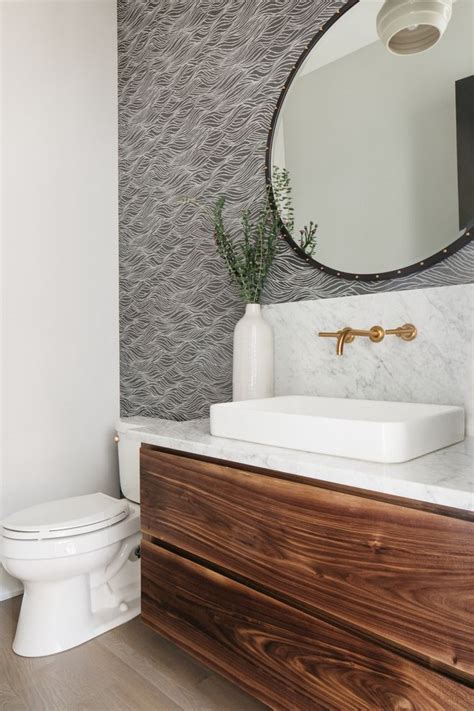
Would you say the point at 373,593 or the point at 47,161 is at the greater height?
the point at 47,161

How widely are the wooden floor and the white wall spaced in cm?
72

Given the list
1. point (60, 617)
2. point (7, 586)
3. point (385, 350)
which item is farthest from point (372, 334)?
point (7, 586)

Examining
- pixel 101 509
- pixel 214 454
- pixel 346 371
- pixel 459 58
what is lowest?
pixel 101 509

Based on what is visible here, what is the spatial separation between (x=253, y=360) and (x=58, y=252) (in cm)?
116

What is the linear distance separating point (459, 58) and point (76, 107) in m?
1.76

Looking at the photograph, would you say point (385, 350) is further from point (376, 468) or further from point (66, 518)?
point (66, 518)

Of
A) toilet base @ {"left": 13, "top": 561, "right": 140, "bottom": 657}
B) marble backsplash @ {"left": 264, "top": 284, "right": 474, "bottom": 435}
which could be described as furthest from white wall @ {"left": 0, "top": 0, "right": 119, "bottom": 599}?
marble backsplash @ {"left": 264, "top": 284, "right": 474, "bottom": 435}

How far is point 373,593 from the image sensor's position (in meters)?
1.01

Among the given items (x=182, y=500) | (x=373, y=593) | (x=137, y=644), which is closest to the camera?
(x=373, y=593)

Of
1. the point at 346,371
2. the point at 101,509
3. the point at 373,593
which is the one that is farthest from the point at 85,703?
the point at 346,371

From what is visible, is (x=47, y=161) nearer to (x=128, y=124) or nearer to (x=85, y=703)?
(x=128, y=124)

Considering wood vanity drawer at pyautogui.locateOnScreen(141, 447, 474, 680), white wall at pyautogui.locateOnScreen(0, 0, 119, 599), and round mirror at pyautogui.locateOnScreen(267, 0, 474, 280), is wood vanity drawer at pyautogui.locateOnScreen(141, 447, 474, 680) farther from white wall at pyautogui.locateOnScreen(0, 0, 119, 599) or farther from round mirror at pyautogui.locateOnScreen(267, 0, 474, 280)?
white wall at pyautogui.locateOnScreen(0, 0, 119, 599)

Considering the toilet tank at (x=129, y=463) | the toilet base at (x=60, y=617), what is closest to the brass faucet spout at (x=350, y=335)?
the toilet tank at (x=129, y=463)

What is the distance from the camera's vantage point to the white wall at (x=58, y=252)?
7.23 feet
